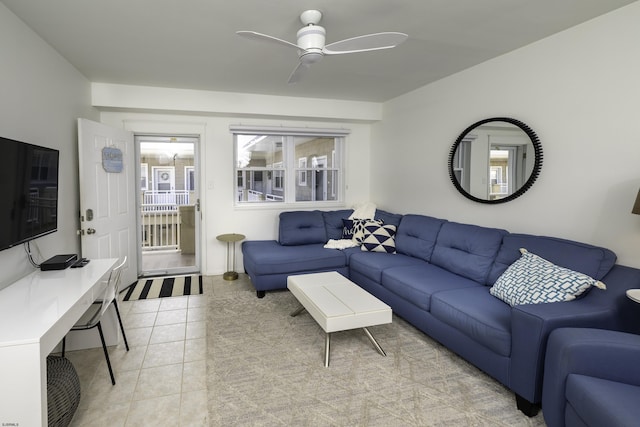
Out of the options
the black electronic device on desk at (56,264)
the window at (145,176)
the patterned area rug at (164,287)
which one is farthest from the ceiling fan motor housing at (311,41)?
the window at (145,176)

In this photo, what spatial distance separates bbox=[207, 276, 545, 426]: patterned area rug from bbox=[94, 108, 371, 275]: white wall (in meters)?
1.75

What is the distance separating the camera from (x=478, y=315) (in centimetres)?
228

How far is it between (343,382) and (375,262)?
1544 millimetres

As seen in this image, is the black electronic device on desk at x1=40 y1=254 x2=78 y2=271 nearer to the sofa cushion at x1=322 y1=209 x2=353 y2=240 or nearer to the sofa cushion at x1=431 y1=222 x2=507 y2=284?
the sofa cushion at x1=322 y1=209 x2=353 y2=240

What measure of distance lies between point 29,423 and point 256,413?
3.45ft

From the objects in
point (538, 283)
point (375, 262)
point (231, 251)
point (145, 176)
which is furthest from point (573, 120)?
point (145, 176)

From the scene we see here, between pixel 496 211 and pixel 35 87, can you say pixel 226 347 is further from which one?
pixel 496 211

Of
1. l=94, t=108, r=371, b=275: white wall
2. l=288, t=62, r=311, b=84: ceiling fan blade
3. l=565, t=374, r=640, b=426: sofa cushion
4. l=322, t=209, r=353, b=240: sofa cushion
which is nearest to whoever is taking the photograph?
l=565, t=374, r=640, b=426: sofa cushion

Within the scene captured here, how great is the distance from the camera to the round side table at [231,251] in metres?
4.53

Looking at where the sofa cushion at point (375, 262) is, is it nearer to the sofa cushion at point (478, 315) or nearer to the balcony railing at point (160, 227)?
the sofa cushion at point (478, 315)

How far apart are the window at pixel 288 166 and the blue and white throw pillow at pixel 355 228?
787 mm

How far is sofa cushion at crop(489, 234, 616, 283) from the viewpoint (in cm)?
224

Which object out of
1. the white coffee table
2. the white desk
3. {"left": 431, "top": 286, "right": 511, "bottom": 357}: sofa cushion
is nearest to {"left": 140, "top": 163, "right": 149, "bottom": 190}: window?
the white coffee table

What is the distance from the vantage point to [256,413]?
2.00m
